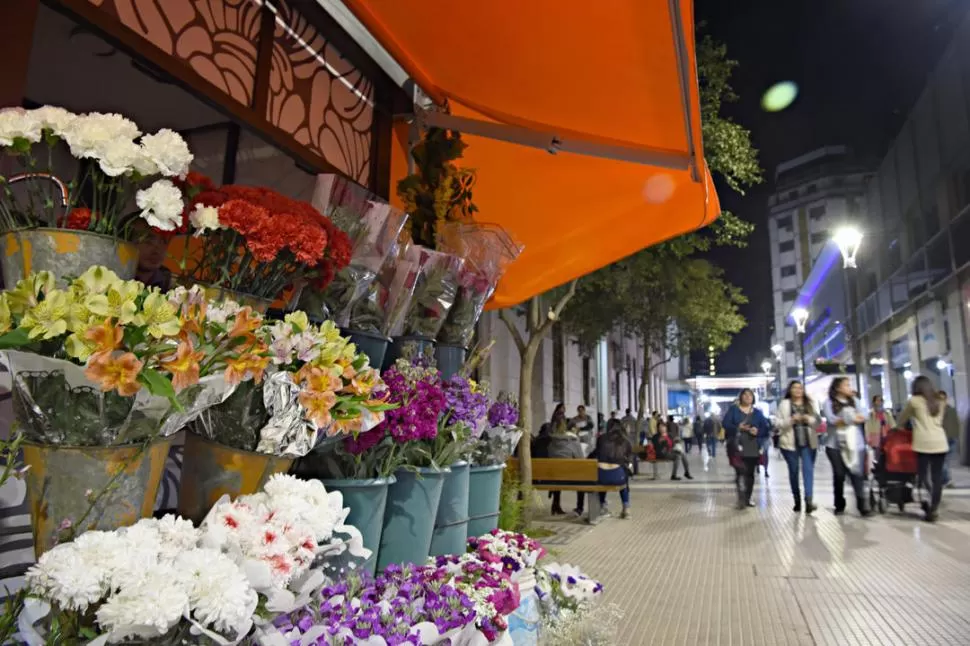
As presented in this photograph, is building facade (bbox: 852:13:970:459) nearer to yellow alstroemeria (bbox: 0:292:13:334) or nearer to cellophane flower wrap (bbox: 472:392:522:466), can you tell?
cellophane flower wrap (bbox: 472:392:522:466)

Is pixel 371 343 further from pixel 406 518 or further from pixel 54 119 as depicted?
pixel 54 119

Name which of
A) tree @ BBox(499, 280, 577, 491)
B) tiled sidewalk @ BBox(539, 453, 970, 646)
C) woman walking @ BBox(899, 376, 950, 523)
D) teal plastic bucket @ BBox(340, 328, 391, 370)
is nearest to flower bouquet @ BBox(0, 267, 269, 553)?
teal plastic bucket @ BBox(340, 328, 391, 370)

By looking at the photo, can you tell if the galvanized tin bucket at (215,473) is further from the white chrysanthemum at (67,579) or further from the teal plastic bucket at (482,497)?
the teal plastic bucket at (482,497)

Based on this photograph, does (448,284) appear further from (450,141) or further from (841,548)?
(841,548)

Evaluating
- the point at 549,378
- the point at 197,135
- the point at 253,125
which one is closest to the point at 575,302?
the point at 549,378

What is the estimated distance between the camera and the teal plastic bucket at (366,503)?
224 cm

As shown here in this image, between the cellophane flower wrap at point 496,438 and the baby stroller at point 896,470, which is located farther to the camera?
the baby stroller at point 896,470

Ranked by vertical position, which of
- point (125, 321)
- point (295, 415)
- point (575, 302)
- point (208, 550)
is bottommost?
point (208, 550)

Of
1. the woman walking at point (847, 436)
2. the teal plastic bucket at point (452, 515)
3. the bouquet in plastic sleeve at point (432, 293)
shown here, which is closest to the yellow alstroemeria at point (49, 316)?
the bouquet in plastic sleeve at point (432, 293)

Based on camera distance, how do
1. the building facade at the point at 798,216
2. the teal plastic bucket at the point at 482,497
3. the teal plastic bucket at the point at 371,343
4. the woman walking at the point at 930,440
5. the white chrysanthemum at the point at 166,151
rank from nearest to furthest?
the white chrysanthemum at the point at 166,151
the teal plastic bucket at the point at 371,343
the teal plastic bucket at the point at 482,497
the woman walking at the point at 930,440
the building facade at the point at 798,216

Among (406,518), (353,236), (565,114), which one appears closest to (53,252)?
(353,236)

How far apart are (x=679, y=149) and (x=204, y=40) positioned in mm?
2402

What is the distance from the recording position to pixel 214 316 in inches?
57.8

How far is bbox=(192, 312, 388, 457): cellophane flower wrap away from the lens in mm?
1581
